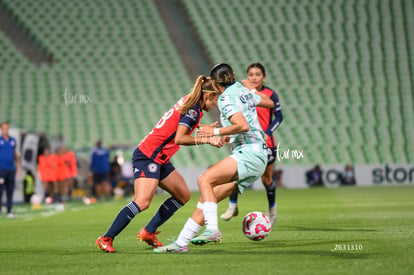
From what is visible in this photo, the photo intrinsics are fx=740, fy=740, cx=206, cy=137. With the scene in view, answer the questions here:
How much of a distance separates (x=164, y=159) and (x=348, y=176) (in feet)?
75.9

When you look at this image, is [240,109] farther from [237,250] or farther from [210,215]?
[237,250]

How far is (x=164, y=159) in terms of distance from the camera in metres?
8.38

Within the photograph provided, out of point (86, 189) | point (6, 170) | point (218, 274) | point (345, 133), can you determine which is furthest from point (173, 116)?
point (345, 133)

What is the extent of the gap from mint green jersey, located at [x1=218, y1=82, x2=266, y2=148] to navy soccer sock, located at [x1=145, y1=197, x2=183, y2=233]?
4.29 ft

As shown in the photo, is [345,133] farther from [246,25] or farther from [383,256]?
[383,256]

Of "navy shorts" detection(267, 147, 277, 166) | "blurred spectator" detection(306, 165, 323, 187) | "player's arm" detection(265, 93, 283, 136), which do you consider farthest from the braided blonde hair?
"blurred spectator" detection(306, 165, 323, 187)

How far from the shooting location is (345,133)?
106 ft

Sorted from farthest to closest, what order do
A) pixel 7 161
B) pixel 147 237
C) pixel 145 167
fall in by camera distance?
pixel 7 161, pixel 147 237, pixel 145 167

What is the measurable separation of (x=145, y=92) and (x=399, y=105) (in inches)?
456

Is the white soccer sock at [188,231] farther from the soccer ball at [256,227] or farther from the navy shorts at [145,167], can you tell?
the soccer ball at [256,227]

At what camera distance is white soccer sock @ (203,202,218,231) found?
24.3 ft

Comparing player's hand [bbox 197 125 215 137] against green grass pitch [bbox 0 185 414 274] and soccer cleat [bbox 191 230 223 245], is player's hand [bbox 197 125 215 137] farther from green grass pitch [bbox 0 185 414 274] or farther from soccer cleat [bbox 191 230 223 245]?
green grass pitch [bbox 0 185 414 274]

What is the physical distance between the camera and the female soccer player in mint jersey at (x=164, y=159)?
7652mm

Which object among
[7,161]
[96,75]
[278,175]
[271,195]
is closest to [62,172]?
[7,161]
